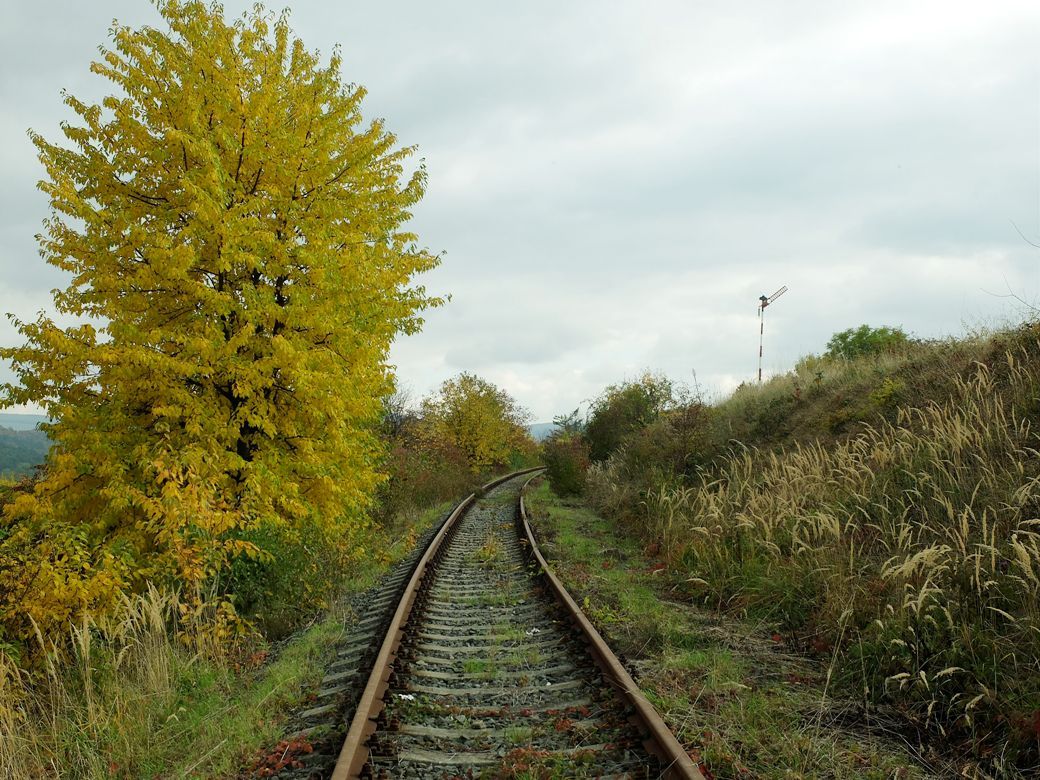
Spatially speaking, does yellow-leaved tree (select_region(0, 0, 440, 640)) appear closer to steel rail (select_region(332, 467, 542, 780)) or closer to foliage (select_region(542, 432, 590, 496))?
steel rail (select_region(332, 467, 542, 780))

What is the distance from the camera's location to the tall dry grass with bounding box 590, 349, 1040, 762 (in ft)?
14.1

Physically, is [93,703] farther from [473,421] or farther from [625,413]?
[473,421]

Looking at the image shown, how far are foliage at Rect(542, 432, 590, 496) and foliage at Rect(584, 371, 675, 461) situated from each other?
67 centimetres

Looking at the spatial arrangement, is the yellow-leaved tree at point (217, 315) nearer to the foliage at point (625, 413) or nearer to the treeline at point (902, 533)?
the treeline at point (902, 533)

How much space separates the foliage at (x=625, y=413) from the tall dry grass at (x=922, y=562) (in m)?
11.7

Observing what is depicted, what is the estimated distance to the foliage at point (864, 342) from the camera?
51.5 ft

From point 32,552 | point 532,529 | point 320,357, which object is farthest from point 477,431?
point 32,552

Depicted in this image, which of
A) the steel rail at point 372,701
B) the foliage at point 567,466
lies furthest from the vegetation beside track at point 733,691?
the foliage at point 567,466

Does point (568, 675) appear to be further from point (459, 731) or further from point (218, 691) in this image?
point (218, 691)

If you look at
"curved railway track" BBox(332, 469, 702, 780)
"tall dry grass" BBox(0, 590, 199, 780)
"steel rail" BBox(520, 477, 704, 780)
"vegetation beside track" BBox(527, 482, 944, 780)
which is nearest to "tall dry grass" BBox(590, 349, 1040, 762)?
"vegetation beside track" BBox(527, 482, 944, 780)

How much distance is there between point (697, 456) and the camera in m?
14.1

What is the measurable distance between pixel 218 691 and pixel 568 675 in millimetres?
2991

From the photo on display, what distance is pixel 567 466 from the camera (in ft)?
73.2

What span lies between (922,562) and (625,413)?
17.0 m
